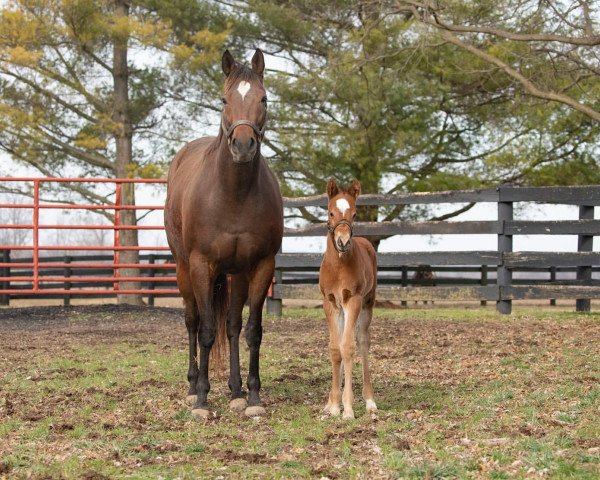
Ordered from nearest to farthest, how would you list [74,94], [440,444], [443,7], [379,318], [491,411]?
[440,444]
[491,411]
[379,318]
[443,7]
[74,94]

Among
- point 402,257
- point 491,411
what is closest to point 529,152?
point 402,257

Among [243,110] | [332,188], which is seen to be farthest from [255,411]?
[243,110]

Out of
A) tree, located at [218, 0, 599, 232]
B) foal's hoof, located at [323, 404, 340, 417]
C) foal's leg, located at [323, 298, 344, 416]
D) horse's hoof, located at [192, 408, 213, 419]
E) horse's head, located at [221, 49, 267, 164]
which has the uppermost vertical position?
tree, located at [218, 0, 599, 232]

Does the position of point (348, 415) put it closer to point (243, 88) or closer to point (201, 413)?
point (201, 413)

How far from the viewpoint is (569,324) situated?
10.8m

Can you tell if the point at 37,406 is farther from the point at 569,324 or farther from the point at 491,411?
the point at 569,324

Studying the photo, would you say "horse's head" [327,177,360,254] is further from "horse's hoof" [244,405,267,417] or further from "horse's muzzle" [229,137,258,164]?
"horse's hoof" [244,405,267,417]

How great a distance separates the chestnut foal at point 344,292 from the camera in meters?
5.37

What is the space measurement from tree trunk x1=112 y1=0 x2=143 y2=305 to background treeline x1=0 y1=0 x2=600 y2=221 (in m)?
0.04

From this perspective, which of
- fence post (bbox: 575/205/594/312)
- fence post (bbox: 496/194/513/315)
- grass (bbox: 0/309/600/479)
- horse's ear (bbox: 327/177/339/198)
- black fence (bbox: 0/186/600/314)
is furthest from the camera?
fence post (bbox: 575/205/594/312)

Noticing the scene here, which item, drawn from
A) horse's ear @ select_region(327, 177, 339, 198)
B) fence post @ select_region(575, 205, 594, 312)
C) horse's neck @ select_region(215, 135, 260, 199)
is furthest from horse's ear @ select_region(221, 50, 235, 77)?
fence post @ select_region(575, 205, 594, 312)

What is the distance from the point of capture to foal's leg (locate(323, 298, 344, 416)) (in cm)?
539

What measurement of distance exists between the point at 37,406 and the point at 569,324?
24.2 ft

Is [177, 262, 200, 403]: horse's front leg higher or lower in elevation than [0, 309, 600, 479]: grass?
higher
